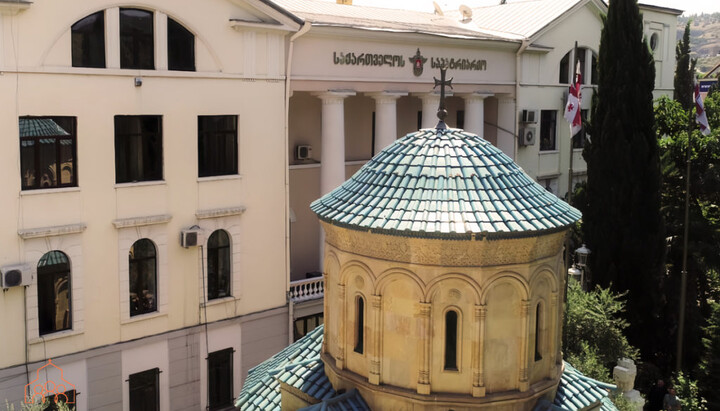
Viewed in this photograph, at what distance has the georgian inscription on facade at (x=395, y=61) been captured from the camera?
1001 inches

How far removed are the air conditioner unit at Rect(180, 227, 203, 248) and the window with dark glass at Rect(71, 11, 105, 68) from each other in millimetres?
4777

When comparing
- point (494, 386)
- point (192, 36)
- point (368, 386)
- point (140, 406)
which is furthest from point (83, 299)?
point (494, 386)

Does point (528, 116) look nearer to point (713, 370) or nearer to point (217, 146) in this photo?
point (713, 370)

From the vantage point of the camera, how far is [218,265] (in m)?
22.5

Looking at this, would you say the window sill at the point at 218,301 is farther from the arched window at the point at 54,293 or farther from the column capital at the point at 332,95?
the column capital at the point at 332,95

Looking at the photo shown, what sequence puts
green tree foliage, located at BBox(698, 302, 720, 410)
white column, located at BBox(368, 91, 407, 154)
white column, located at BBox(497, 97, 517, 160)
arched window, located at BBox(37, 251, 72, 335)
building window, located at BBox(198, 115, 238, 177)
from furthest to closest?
white column, located at BBox(497, 97, 517, 160), white column, located at BBox(368, 91, 407, 154), green tree foliage, located at BBox(698, 302, 720, 410), building window, located at BBox(198, 115, 238, 177), arched window, located at BBox(37, 251, 72, 335)

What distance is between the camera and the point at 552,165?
35.8 meters

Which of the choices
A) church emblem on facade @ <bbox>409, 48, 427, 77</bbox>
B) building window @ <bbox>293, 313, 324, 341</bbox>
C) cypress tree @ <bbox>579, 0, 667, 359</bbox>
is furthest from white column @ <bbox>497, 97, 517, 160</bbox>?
building window @ <bbox>293, 313, 324, 341</bbox>

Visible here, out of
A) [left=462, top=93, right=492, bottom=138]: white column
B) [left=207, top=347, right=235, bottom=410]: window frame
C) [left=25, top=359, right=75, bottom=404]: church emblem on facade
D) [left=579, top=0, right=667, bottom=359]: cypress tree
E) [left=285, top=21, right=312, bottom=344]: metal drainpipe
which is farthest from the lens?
[left=462, top=93, right=492, bottom=138]: white column

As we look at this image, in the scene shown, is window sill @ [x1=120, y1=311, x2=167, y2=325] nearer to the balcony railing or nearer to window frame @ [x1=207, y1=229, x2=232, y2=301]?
window frame @ [x1=207, y1=229, x2=232, y2=301]

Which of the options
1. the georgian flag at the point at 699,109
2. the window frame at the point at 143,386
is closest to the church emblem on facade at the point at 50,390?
the window frame at the point at 143,386

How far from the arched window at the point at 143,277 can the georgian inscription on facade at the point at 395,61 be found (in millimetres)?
8678

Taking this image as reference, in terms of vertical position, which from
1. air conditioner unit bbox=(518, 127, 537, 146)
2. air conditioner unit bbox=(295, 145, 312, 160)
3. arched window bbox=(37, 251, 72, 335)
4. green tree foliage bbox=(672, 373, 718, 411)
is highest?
air conditioner unit bbox=(518, 127, 537, 146)

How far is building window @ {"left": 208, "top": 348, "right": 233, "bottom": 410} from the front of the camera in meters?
22.4
